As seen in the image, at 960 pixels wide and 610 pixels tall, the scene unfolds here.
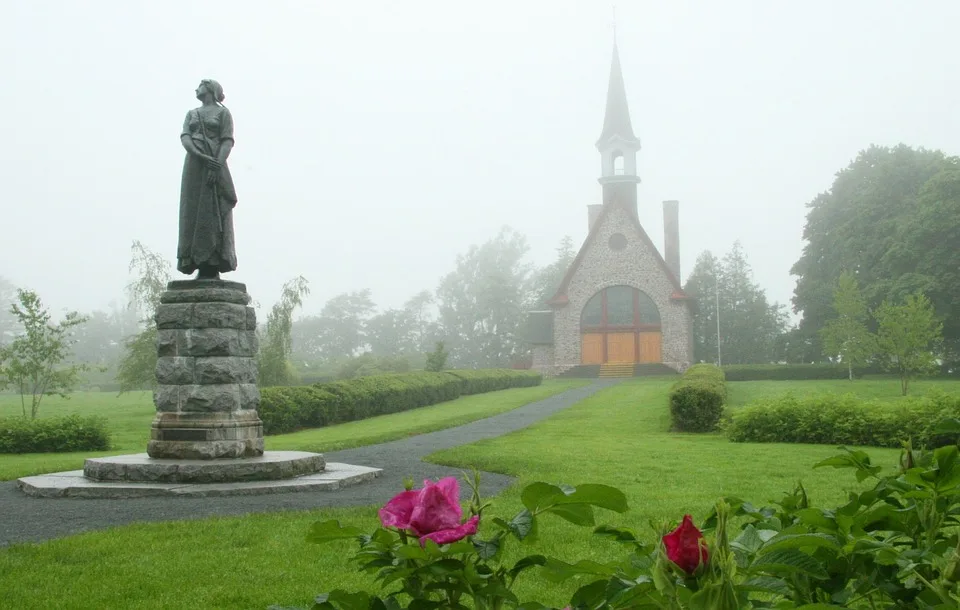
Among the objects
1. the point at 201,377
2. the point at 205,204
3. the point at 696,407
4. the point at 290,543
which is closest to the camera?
the point at 290,543

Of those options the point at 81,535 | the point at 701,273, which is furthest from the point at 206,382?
the point at 701,273

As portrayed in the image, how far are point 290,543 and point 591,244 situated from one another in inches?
1660

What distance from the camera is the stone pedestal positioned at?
10133 millimetres

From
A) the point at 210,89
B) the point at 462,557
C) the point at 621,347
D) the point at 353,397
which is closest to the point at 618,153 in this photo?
the point at 621,347

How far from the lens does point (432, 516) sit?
55.8 inches

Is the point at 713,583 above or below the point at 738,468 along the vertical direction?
above

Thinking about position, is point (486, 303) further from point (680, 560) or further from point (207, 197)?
point (680, 560)

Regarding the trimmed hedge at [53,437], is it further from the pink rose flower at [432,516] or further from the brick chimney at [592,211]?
the brick chimney at [592,211]

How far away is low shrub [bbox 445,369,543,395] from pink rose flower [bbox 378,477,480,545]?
3221 cm

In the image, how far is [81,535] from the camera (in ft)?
21.9

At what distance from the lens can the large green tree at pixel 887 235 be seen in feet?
124

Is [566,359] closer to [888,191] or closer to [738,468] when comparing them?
[888,191]

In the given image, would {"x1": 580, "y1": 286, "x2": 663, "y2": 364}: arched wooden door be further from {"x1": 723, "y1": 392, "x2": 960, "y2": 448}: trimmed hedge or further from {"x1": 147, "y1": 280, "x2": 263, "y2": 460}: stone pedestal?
{"x1": 147, "y1": 280, "x2": 263, "y2": 460}: stone pedestal

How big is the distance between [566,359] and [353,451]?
34101 millimetres
